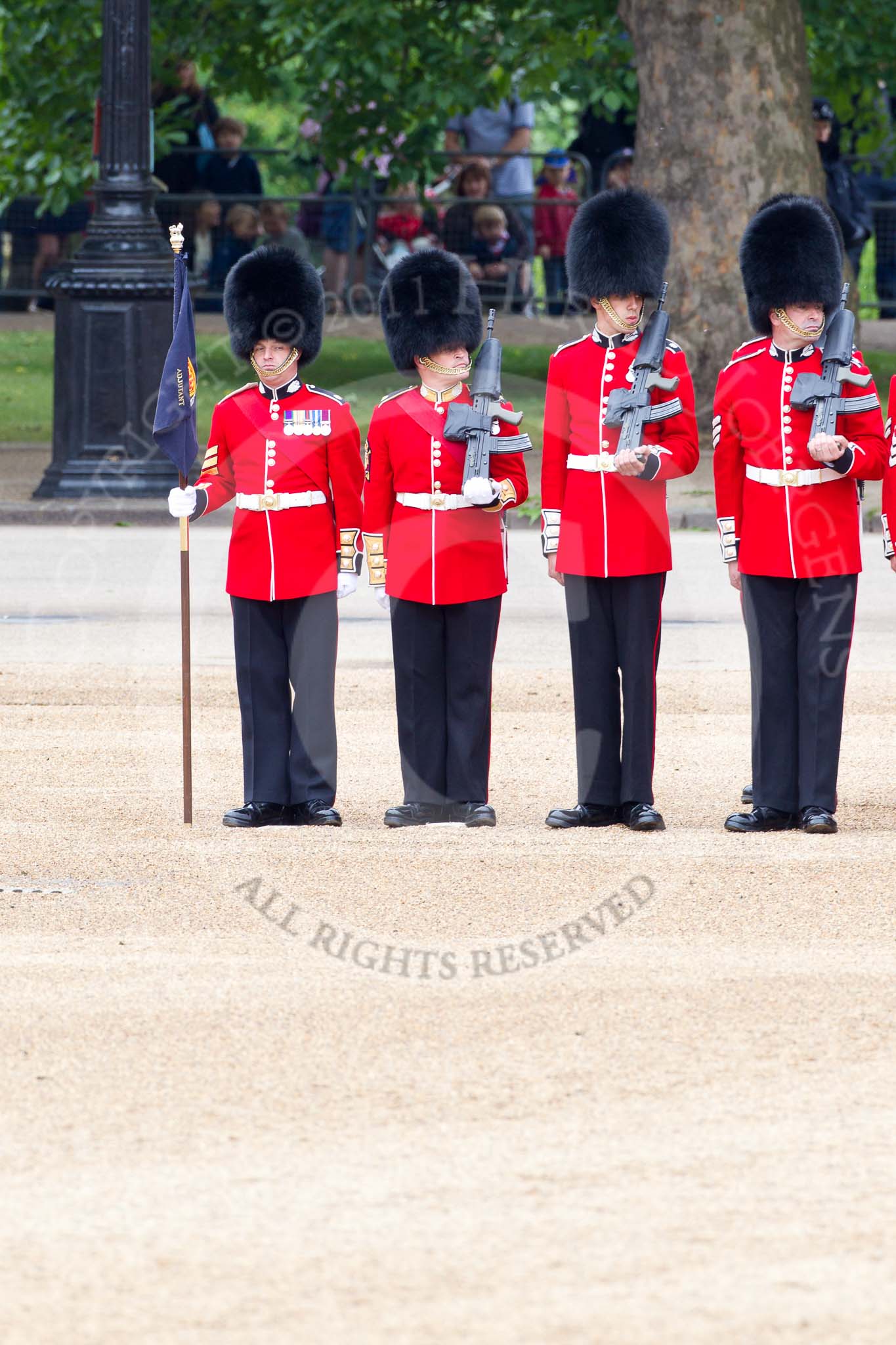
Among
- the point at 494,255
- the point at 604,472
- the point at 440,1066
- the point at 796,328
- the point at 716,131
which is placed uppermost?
the point at 716,131

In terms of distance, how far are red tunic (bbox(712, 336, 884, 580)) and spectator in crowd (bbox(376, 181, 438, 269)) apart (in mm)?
11547

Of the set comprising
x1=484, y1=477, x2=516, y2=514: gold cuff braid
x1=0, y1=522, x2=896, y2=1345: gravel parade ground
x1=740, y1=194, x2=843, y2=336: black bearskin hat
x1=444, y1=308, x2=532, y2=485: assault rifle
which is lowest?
x1=0, y1=522, x2=896, y2=1345: gravel parade ground

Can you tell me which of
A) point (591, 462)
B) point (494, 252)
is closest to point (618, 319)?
point (591, 462)

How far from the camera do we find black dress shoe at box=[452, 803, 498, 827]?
6.09 metres

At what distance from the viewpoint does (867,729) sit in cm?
738

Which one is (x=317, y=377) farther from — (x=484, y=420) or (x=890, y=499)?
(x=890, y=499)

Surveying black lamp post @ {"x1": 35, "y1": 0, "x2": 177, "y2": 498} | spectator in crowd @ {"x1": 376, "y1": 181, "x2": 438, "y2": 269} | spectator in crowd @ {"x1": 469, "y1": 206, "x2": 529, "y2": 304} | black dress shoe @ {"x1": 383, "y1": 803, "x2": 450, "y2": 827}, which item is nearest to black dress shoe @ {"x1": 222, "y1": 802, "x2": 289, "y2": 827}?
black dress shoe @ {"x1": 383, "y1": 803, "x2": 450, "y2": 827}

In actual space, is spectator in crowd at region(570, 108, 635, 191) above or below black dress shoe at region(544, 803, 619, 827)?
above

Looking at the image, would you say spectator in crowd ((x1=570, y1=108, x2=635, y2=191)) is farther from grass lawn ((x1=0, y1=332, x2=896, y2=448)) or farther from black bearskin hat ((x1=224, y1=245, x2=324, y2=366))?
black bearskin hat ((x1=224, y1=245, x2=324, y2=366))

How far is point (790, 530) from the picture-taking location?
19.6 feet

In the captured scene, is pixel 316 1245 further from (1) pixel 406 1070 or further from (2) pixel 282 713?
(2) pixel 282 713

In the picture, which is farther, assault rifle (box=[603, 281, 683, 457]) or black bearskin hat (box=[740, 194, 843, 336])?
black bearskin hat (box=[740, 194, 843, 336])

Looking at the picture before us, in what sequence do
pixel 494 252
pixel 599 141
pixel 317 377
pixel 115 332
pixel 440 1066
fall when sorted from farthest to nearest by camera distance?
1. pixel 599 141
2. pixel 317 377
3. pixel 494 252
4. pixel 115 332
5. pixel 440 1066

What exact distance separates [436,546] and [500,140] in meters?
12.8
